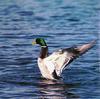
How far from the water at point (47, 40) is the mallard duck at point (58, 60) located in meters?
0.19

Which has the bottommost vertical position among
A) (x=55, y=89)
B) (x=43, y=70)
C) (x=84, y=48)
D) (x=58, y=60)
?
(x=55, y=89)

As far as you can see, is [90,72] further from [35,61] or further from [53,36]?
[53,36]

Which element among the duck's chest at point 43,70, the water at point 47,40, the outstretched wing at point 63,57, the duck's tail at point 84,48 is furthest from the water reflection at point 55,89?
the duck's tail at point 84,48

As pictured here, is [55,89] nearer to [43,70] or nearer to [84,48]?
[43,70]

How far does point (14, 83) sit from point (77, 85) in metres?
1.24

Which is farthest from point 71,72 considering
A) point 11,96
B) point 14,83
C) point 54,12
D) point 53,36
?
point 54,12

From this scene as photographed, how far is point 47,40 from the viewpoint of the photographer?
1928cm

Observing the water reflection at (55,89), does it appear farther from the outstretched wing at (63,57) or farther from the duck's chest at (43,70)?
the outstretched wing at (63,57)

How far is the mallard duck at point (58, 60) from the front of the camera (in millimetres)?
14953

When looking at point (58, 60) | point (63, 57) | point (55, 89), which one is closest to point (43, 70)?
point (58, 60)

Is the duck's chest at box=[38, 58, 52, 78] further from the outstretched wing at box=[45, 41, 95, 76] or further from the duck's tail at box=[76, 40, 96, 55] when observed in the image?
the duck's tail at box=[76, 40, 96, 55]

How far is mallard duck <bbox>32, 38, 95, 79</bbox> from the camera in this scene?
49.1 feet

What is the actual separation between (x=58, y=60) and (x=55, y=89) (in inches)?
32.1

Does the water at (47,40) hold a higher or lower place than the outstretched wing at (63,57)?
lower
